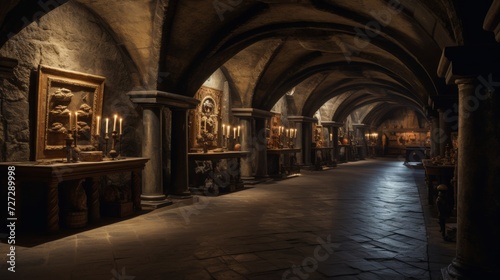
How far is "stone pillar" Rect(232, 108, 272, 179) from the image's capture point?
1143 cm

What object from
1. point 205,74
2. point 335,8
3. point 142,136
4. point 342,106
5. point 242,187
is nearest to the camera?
point 335,8

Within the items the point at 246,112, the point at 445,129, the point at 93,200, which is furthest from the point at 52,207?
the point at 445,129

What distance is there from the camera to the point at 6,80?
5324 mm

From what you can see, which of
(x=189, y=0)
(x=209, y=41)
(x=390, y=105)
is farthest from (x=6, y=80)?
→ (x=390, y=105)

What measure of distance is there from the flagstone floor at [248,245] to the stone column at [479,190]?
498 millimetres

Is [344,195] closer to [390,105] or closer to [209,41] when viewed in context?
[209,41]

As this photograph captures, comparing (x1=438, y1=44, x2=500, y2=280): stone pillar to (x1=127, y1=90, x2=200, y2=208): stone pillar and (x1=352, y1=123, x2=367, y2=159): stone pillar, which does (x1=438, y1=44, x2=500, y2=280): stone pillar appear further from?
(x1=352, y1=123, x2=367, y2=159): stone pillar

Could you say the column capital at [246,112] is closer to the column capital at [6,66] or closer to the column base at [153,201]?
the column base at [153,201]

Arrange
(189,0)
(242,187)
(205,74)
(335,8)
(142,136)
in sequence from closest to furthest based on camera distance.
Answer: (189,0), (335,8), (142,136), (205,74), (242,187)

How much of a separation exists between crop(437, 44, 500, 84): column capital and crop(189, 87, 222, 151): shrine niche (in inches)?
259

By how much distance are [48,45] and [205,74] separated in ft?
11.2

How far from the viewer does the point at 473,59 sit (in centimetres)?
317

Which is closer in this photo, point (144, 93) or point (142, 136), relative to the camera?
point (144, 93)

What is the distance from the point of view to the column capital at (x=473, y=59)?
3.11m
